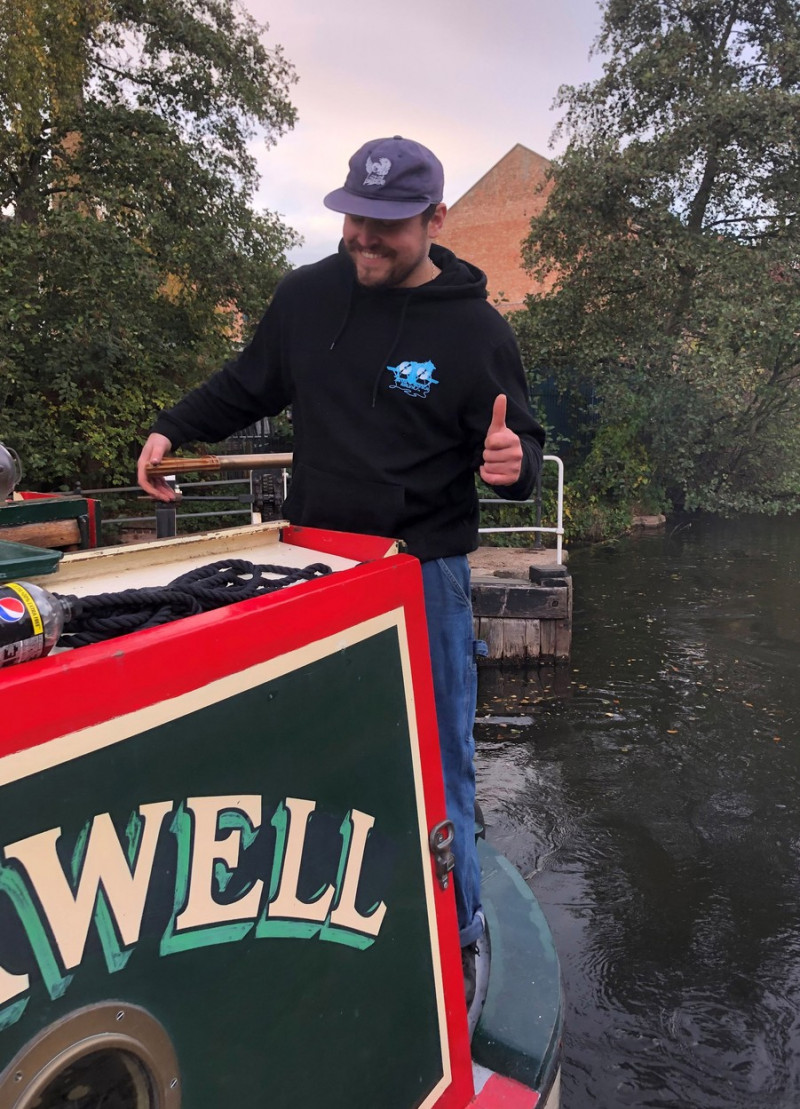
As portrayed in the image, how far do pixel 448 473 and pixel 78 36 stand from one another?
9.24m

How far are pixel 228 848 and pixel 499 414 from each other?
96cm

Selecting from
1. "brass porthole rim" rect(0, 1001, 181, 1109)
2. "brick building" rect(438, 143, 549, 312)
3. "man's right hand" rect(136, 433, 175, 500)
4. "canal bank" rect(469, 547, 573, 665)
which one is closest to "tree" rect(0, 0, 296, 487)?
"canal bank" rect(469, 547, 573, 665)

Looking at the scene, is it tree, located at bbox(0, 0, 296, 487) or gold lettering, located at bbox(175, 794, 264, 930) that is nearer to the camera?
gold lettering, located at bbox(175, 794, 264, 930)

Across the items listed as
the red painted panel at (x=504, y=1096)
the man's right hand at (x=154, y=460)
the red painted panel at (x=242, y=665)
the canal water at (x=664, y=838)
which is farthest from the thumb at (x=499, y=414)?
the canal water at (x=664, y=838)

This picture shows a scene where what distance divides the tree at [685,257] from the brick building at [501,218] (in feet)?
35.2

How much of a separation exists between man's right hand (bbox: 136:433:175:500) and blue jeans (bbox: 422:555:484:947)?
2.49ft

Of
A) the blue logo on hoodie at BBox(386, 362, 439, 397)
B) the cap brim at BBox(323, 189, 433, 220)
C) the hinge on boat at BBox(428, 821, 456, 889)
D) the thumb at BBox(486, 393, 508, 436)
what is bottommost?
the hinge on boat at BBox(428, 821, 456, 889)

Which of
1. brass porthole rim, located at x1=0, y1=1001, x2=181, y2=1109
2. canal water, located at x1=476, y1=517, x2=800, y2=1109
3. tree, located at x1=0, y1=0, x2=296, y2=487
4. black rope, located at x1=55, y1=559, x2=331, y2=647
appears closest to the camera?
brass porthole rim, located at x1=0, y1=1001, x2=181, y2=1109

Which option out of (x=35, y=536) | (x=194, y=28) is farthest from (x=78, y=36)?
(x=35, y=536)

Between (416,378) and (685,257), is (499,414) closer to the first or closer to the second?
(416,378)

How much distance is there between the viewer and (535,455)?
1754mm

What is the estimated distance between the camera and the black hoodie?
1771mm

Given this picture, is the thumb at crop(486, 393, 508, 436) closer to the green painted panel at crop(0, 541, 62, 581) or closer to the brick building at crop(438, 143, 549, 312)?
the green painted panel at crop(0, 541, 62, 581)

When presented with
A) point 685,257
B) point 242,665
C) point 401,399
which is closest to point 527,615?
point 401,399
